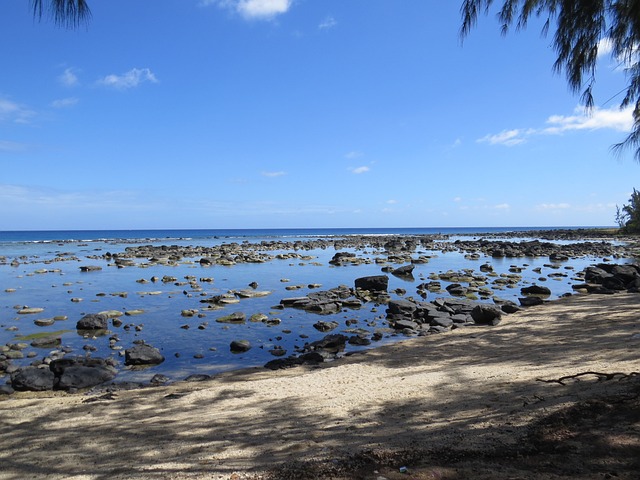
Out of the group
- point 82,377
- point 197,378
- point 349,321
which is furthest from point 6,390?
point 349,321

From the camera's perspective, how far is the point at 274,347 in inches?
463

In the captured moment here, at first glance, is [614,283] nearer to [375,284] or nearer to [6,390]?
[375,284]

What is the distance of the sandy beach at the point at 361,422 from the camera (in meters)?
3.88

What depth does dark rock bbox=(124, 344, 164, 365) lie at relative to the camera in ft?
33.9

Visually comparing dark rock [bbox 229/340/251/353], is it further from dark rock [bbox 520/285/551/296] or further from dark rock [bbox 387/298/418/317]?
dark rock [bbox 520/285/551/296]

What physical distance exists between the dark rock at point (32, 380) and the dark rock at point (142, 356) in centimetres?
168

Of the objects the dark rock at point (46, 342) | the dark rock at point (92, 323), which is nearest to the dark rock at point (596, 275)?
the dark rock at point (92, 323)

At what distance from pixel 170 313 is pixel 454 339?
10465mm

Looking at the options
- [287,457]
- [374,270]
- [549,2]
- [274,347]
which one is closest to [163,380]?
[274,347]

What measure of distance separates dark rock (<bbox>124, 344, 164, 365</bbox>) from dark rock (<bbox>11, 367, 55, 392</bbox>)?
1.68 meters

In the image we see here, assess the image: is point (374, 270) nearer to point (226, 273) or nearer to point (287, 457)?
point (226, 273)

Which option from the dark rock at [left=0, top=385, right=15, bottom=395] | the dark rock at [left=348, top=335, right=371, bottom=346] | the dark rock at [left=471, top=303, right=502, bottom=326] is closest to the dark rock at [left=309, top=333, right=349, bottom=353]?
the dark rock at [left=348, top=335, right=371, bottom=346]

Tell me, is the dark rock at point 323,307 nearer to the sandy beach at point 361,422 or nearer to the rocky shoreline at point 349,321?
the rocky shoreline at point 349,321

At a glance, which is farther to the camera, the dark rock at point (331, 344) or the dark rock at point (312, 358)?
the dark rock at point (331, 344)
